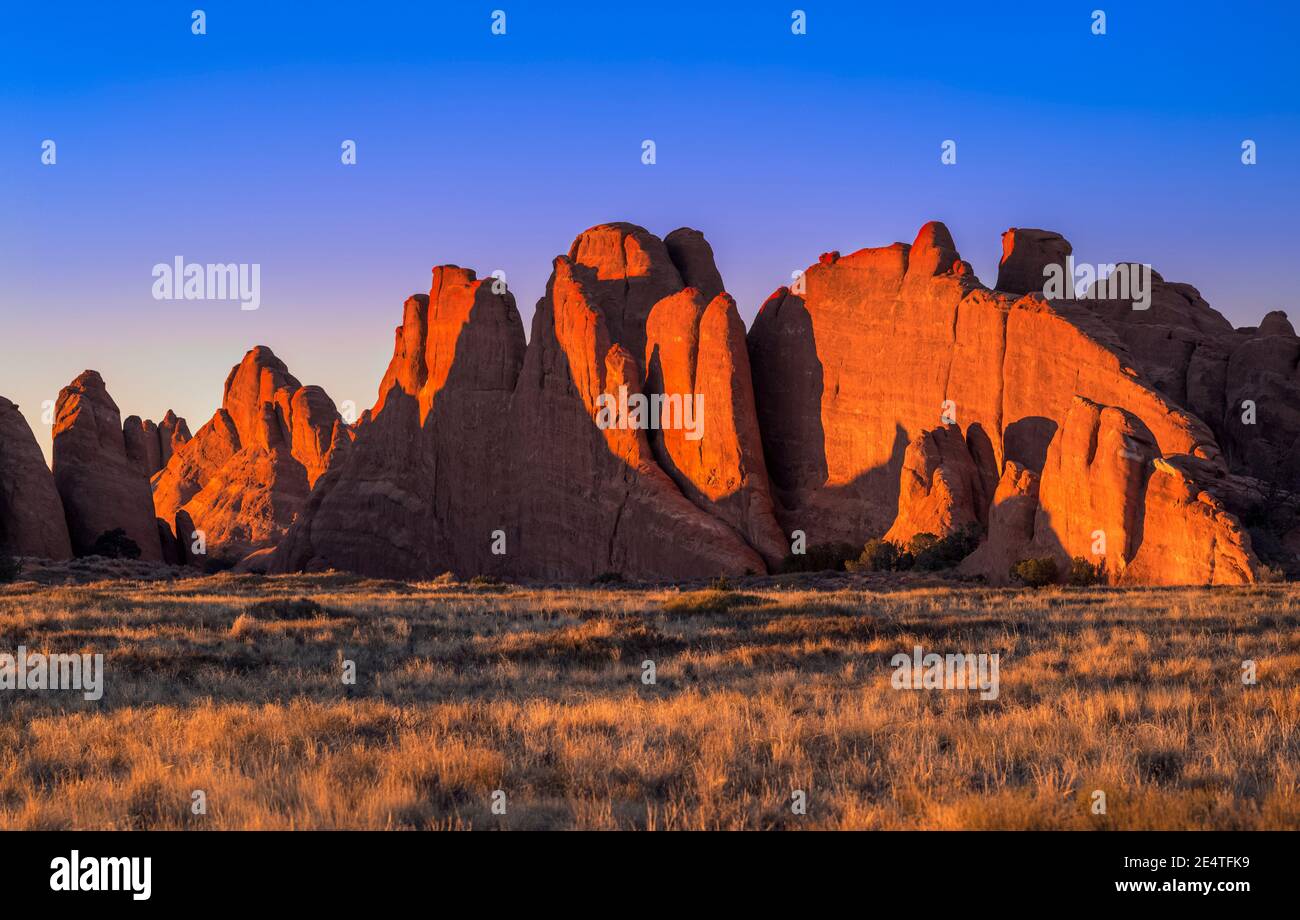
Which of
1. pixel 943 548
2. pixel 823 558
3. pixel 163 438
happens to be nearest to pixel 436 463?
pixel 823 558

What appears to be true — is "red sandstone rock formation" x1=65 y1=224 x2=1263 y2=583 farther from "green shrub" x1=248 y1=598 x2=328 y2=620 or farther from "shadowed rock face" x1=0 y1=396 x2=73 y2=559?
"green shrub" x1=248 y1=598 x2=328 y2=620

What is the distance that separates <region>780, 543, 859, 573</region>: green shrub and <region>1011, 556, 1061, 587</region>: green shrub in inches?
646

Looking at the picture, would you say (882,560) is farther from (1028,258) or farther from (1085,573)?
(1028,258)

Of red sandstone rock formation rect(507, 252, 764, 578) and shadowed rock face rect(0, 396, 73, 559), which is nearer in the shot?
red sandstone rock formation rect(507, 252, 764, 578)

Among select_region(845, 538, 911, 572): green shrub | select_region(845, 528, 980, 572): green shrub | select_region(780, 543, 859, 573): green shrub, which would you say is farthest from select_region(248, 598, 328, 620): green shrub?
select_region(780, 543, 859, 573): green shrub

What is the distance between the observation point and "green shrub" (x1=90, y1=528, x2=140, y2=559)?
74.6 m

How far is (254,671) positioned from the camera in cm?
1759

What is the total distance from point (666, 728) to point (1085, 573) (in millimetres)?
28398

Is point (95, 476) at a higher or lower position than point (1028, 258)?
lower

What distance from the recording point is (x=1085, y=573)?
36031mm

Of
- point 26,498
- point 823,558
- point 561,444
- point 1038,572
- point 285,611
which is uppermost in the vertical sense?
point 561,444

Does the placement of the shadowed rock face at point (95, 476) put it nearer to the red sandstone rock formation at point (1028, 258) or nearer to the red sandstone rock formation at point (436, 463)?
the red sandstone rock formation at point (436, 463)

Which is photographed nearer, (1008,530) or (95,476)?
(1008,530)

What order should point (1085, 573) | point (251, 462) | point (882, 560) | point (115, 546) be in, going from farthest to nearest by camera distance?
point (251, 462) < point (115, 546) < point (882, 560) < point (1085, 573)
